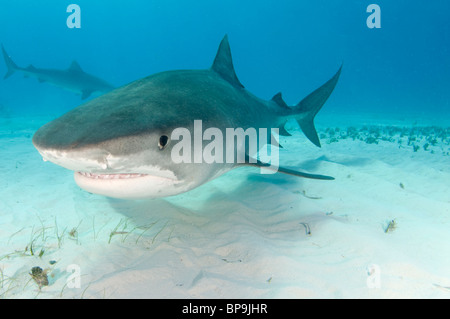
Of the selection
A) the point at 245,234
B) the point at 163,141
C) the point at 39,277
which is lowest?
the point at 245,234

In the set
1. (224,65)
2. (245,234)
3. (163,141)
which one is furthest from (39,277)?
(224,65)

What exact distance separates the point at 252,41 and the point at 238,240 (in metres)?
162

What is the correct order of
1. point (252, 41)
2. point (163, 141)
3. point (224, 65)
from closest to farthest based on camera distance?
point (163, 141)
point (224, 65)
point (252, 41)

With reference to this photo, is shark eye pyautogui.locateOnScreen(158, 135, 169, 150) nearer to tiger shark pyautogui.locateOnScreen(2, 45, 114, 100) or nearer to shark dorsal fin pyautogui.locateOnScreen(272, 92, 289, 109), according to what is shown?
shark dorsal fin pyautogui.locateOnScreen(272, 92, 289, 109)

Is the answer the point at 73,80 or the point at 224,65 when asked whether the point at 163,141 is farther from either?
the point at 73,80

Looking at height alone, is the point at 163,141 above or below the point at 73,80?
below

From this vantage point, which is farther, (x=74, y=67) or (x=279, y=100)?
(x=74, y=67)

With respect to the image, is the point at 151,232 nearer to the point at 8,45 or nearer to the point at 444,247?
the point at 444,247

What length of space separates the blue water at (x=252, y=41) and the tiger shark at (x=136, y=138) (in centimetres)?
9028

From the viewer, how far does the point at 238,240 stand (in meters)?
3.08

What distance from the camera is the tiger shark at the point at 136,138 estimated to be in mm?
1815

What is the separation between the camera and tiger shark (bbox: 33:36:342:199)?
1.82 m

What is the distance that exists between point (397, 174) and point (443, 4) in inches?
4756

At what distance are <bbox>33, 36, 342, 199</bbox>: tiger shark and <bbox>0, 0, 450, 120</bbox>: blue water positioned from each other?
9028cm
